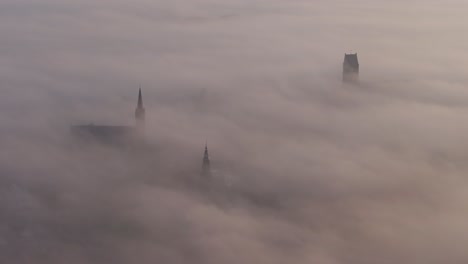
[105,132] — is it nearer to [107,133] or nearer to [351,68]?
[107,133]

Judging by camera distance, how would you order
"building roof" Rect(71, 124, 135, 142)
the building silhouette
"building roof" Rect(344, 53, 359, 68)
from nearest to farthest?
"building roof" Rect(71, 124, 135, 142) → the building silhouette → "building roof" Rect(344, 53, 359, 68)

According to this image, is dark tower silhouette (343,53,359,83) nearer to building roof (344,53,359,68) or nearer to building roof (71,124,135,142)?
building roof (344,53,359,68)

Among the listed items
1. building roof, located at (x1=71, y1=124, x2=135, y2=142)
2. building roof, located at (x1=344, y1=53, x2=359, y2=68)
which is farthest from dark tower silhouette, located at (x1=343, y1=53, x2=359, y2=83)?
building roof, located at (x1=71, y1=124, x2=135, y2=142)

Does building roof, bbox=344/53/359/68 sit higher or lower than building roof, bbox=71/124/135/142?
higher

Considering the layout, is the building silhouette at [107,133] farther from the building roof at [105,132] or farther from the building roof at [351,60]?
the building roof at [351,60]

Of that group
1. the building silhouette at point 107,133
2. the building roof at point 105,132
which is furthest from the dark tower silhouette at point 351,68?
the building roof at point 105,132

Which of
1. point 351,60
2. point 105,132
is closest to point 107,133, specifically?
point 105,132

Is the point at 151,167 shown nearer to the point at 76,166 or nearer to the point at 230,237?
the point at 76,166

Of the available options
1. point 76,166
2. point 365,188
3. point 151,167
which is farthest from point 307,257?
point 76,166
